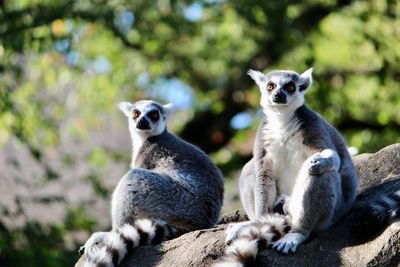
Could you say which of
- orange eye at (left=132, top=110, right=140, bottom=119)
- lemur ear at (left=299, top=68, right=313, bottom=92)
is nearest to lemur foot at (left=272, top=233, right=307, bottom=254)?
lemur ear at (left=299, top=68, right=313, bottom=92)

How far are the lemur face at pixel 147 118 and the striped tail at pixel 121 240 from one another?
1164mm

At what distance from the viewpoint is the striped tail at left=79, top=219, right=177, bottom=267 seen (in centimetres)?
532

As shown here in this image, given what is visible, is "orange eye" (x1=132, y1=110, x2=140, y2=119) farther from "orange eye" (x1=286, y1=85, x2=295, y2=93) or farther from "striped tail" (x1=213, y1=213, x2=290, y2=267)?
"striped tail" (x1=213, y1=213, x2=290, y2=267)

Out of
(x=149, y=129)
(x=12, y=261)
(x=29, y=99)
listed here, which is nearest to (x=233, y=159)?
(x=29, y=99)

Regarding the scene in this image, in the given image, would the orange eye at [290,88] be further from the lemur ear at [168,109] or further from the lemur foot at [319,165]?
the lemur ear at [168,109]

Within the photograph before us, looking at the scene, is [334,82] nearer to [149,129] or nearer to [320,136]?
[149,129]

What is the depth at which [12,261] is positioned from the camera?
9.20 metres

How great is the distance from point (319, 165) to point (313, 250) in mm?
526

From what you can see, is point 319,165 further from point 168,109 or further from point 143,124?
point 168,109

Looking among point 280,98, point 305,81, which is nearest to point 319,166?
point 280,98

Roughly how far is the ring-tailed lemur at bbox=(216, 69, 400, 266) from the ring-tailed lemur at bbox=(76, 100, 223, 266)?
37 centimetres

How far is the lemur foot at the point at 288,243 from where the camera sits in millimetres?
4906

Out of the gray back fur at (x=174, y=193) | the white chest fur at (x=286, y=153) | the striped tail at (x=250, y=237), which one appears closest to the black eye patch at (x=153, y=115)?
the gray back fur at (x=174, y=193)

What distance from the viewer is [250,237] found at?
16.1ft
